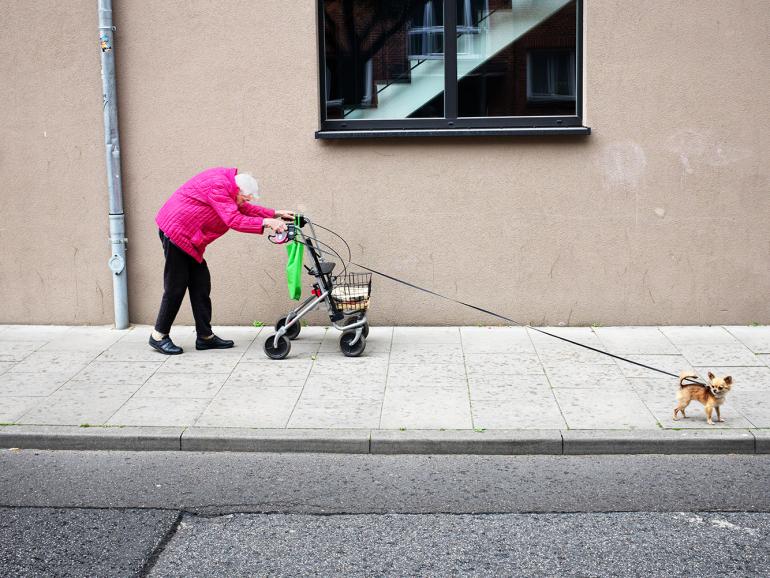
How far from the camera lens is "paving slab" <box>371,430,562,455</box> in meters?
6.22

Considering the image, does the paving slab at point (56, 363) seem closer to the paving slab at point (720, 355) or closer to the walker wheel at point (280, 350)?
the walker wheel at point (280, 350)

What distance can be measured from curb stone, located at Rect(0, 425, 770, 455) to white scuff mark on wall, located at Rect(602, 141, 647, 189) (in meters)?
3.24

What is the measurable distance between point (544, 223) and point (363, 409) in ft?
10.1

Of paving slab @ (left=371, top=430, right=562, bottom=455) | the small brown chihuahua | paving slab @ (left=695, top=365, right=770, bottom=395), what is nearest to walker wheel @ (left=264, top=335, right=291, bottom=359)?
paving slab @ (left=371, top=430, right=562, bottom=455)

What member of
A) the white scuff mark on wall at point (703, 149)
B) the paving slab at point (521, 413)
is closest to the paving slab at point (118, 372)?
the paving slab at point (521, 413)

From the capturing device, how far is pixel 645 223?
8.95 metres

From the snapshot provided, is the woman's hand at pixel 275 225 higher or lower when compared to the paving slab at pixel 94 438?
higher

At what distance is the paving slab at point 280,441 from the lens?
6.28 m

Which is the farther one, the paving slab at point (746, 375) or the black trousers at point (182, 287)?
the black trousers at point (182, 287)

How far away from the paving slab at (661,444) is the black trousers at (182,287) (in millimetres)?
3636

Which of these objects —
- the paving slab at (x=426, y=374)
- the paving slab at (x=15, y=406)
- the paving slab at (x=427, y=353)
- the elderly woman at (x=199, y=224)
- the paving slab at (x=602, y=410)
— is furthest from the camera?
the paving slab at (x=427, y=353)

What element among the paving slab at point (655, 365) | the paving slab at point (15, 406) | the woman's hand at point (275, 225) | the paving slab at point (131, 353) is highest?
the woman's hand at point (275, 225)

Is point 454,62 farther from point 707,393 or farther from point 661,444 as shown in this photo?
point 661,444

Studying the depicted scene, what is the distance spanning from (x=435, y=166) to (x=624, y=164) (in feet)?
5.76
